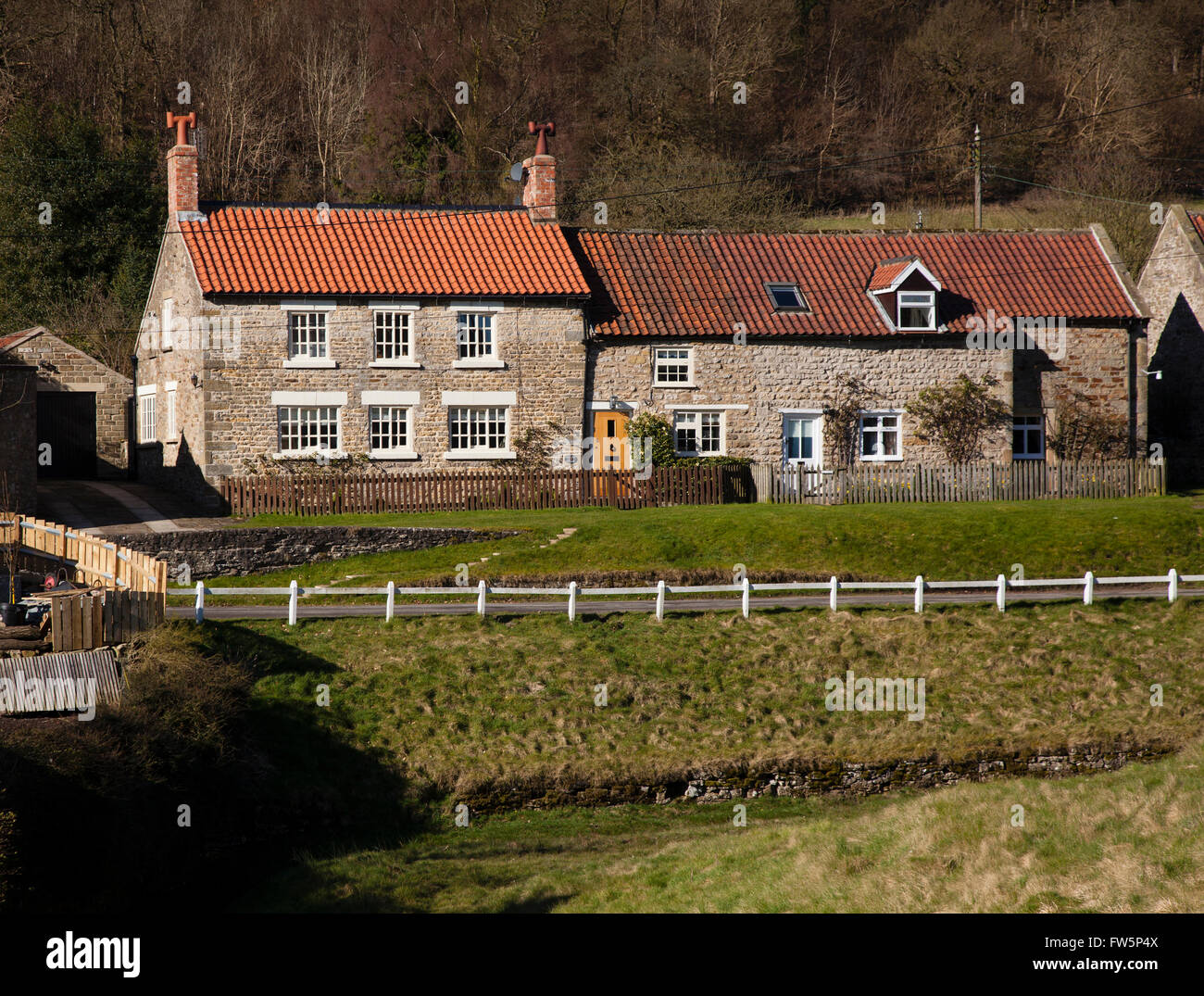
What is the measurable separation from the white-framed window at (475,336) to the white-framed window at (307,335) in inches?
145

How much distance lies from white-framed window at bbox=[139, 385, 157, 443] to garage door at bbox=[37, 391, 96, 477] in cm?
202

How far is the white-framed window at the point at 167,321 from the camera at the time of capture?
3644 centimetres

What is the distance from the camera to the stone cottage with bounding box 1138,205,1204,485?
41062 mm

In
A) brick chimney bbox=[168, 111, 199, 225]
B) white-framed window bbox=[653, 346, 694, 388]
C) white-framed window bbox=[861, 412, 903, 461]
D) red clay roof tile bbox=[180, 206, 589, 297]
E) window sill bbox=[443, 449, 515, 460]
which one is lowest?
window sill bbox=[443, 449, 515, 460]

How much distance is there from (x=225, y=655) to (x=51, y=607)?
2725mm

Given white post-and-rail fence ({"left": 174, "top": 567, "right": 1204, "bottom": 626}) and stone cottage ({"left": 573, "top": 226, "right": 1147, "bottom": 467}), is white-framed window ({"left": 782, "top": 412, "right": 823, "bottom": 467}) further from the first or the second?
white post-and-rail fence ({"left": 174, "top": 567, "right": 1204, "bottom": 626})

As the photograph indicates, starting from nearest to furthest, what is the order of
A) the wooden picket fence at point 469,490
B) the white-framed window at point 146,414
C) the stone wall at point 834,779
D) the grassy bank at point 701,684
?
the stone wall at point 834,779, the grassy bank at point 701,684, the wooden picket fence at point 469,490, the white-framed window at point 146,414

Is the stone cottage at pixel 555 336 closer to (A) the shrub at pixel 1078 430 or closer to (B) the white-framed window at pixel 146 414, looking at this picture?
(B) the white-framed window at pixel 146 414

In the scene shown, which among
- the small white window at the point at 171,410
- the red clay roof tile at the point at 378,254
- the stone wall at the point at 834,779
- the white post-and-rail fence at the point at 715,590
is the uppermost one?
the red clay roof tile at the point at 378,254

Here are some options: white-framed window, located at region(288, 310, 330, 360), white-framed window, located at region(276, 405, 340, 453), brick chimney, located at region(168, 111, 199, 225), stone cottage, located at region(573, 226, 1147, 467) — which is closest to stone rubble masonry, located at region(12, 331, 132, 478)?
brick chimney, located at region(168, 111, 199, 225)

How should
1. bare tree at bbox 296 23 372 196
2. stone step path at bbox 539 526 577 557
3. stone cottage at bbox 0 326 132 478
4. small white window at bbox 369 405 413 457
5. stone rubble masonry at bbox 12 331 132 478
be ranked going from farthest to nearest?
bare tree at bbox 296 23 372 196 → stone rubble masonry at bbox 12 331 132 478 → stone cottage at bbox 0 326 132 478 → small white window at bbox 369 405 413 457 → stone step path at bbox 539 526 577 557

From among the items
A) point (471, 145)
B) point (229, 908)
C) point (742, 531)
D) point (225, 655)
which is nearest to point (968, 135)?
point (471, 145)

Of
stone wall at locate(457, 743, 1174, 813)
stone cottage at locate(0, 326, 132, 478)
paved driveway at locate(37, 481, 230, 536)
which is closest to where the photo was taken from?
stone wall at locate(457, 743, 1174, 813)

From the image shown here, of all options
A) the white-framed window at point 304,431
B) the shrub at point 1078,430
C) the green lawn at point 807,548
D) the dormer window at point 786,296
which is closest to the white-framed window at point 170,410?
the white-framed window at point 304,431
